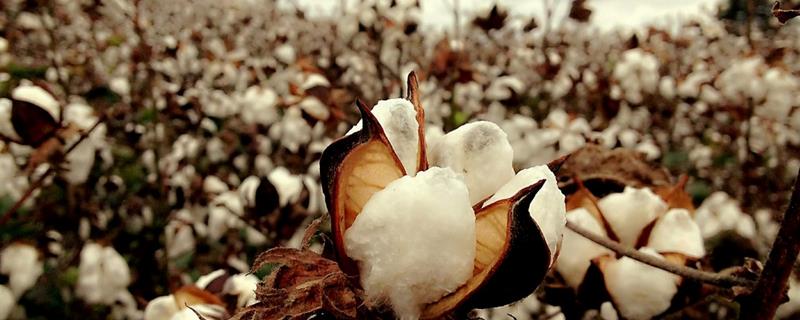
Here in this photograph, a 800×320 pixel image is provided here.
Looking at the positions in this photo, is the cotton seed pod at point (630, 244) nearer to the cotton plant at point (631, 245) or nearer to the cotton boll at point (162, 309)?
the cotton plant at point (631, 245)

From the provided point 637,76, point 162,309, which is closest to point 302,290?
point 162,309

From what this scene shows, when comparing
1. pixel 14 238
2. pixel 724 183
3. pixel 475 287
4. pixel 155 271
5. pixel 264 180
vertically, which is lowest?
pixel 724 183

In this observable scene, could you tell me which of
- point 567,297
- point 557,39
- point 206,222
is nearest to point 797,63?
point 557,39

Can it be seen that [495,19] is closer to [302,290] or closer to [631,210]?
[631,210]

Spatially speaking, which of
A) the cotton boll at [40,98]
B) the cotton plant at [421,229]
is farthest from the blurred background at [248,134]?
the cotton plant at [421,229]

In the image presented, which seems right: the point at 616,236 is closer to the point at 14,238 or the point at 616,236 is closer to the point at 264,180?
the point at 264,180

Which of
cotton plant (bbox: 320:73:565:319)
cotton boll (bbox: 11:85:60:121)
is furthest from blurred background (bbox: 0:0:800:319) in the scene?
cotton plant (bbox: 320:73:565:319)

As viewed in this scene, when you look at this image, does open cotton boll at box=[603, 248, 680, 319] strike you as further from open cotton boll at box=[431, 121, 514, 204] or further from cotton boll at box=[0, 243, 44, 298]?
cotton boll at box=[0, 243, 44, 298]
